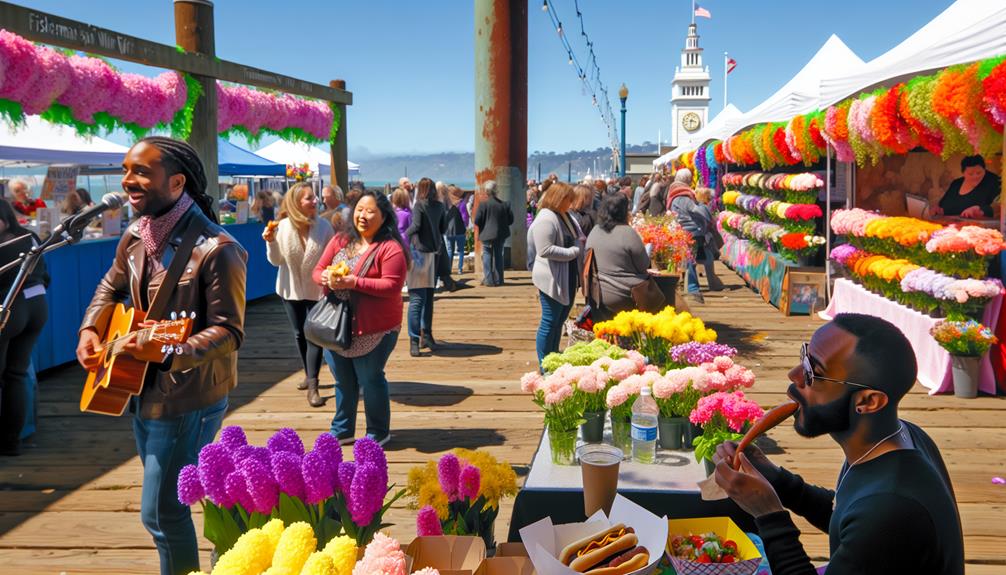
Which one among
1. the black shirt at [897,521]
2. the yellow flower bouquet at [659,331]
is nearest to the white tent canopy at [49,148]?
the yellow flower bouquet at [659,331]

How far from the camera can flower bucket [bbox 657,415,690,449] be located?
339 centimetres

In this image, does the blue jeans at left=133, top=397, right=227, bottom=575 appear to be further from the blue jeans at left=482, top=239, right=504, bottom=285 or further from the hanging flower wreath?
the blue jeans at left=482, top=239, right=504, bottom=285

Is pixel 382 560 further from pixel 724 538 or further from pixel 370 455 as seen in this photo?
pixel 724 538

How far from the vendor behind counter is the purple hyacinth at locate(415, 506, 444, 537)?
816cm

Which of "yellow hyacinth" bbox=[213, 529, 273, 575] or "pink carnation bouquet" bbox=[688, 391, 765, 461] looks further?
"pink carnation bouquet" bbox=[688, 391, 765, 461]

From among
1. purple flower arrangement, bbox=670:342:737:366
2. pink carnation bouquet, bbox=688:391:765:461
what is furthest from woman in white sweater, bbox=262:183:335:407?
pink carnation bouquet, bbox=688:391:765:461

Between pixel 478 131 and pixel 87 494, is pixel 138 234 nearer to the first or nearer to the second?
pixel 87 494

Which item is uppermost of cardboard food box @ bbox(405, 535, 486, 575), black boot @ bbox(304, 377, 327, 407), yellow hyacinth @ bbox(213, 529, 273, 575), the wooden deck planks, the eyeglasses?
the eyeglasses

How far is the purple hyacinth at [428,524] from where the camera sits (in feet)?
7.09

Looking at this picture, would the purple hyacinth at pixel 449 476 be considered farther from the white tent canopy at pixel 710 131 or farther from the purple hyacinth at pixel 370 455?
the white tent canopy at pixel 710 131

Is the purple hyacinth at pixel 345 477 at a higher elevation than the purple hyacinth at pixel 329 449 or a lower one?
lower

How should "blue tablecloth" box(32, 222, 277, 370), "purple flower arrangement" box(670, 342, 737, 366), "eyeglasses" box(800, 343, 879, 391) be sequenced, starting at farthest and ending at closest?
"blue tablecloth" box(32, 222, 277, 370)
"purple flower arrangement" box(670, 342, 737, 366)
"eyeglasses" box(800, 343, 879, 391)

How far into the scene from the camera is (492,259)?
1403 cm

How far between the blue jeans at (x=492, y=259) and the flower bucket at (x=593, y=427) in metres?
10.5
